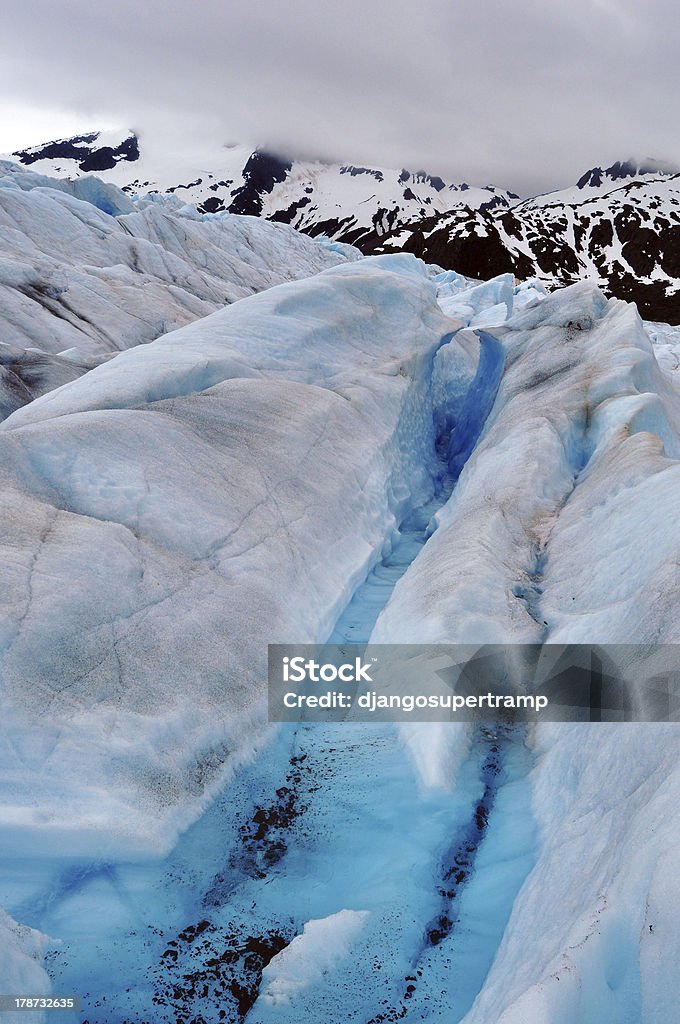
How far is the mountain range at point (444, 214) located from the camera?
122 m

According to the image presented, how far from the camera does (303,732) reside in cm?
654

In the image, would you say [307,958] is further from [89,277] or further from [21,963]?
[89,277]

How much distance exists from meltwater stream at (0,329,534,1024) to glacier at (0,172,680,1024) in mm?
18

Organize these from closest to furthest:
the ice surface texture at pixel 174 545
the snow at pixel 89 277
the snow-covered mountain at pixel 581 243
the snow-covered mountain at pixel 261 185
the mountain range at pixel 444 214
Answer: the ice surface texture at pixel 174 545 < the snow at pixel 89 277 < the snow-covered mountain at pixel 581 243 < the mountain range at pixel 444 214 < the snow-covered mountain at pixel 261 185

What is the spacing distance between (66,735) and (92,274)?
20.9 metres

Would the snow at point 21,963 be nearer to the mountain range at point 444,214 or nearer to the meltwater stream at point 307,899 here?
the meltwater stream at point 307,899

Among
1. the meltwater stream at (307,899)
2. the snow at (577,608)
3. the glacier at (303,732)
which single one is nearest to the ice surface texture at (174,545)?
the glacier at (303,732)

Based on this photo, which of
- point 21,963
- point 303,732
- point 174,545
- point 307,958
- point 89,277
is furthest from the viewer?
point 89,277

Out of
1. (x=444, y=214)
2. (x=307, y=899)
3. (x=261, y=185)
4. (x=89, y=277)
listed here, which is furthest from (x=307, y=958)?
(x=261, y=185)

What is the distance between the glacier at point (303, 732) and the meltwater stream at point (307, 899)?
0.7 inches

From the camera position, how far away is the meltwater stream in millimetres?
4160

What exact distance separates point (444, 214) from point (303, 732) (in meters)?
160

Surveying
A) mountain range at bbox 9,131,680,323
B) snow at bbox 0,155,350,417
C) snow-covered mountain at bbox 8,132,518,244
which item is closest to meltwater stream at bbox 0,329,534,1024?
snow at bbox 0,155,350,417

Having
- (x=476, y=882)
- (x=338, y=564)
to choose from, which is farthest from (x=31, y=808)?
(x=338, y=564)
